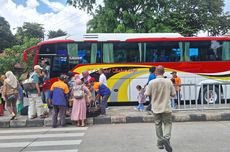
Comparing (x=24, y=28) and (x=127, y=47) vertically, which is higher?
(x=24, y=28)

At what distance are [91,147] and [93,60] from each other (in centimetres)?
833

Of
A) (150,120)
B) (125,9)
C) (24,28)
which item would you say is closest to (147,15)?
(125,9)

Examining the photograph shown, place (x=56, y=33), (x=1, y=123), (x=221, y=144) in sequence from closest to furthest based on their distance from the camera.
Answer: (x=221, y=144) < (x=1, y=123) < (x=56, y=33)

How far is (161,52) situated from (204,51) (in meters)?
2.03

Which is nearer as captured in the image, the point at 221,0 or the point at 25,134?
the point at 25,134

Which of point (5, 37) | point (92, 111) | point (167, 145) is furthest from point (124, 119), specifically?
point (5, 37)

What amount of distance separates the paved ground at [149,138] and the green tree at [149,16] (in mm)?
17414

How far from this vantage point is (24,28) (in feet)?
229

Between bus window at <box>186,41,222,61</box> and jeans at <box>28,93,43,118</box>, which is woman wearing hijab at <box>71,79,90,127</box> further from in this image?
bus window at <box>186,41,222,61</box>

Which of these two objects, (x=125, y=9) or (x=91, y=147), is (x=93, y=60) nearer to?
(x=91, y=147)

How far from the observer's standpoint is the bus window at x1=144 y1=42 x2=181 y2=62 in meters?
16.0

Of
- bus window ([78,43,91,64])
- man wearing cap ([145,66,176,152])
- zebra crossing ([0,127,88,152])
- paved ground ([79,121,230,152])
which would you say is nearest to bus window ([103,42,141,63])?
bus window ([78,43,91,64])

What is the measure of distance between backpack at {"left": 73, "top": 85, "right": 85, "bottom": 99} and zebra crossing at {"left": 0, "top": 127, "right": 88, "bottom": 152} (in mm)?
1013

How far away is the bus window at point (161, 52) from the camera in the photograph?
16016 millimetres
